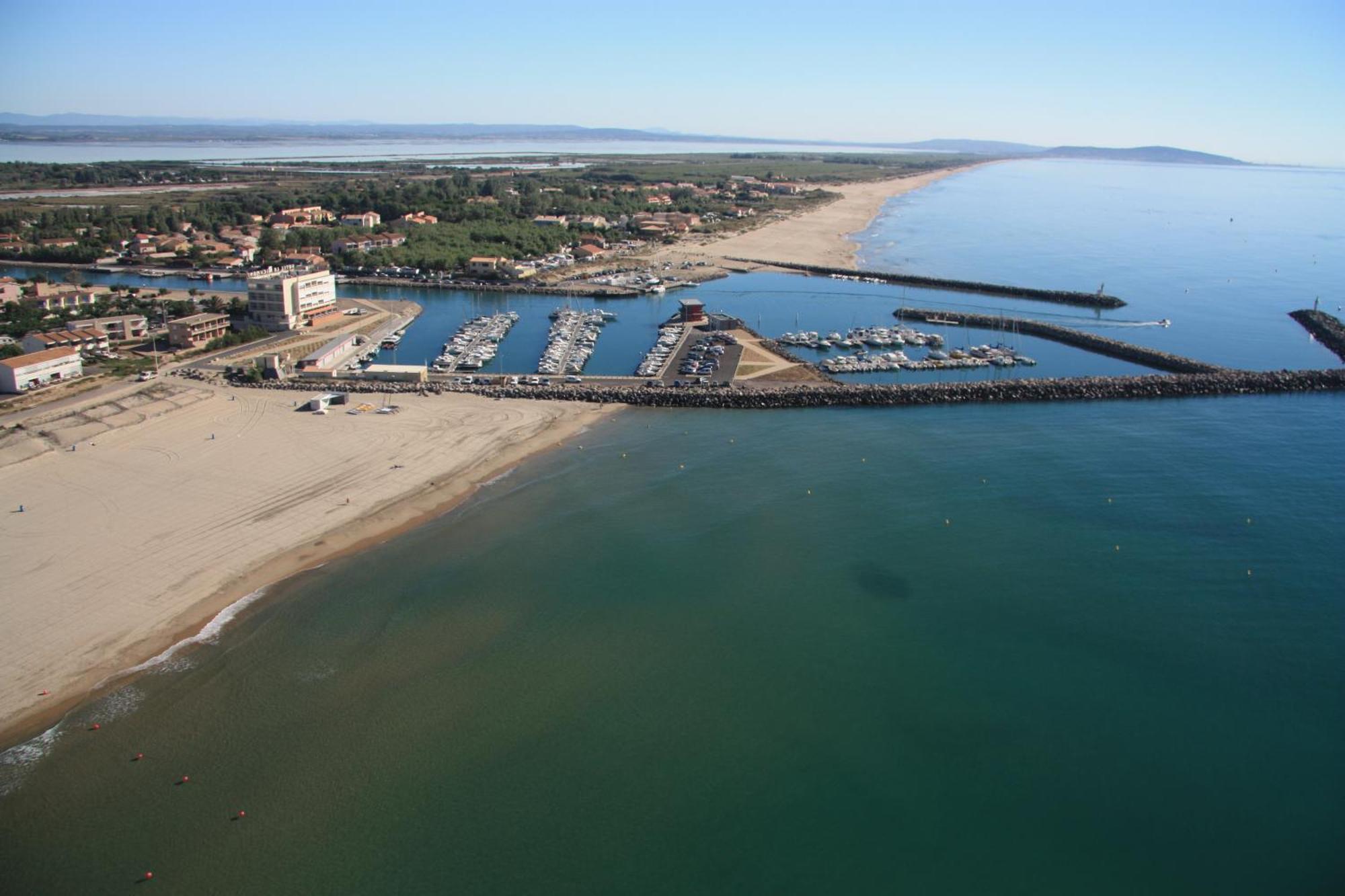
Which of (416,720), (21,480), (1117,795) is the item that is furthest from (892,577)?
(21,480)

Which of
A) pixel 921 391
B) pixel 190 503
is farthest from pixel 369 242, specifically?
pixel 921 391

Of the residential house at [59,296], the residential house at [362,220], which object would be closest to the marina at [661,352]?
the residential house at [59,296]

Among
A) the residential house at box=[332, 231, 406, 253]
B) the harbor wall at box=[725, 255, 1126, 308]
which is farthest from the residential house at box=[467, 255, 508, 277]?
the harbor wall at box=[725, 255, 1126, 308]

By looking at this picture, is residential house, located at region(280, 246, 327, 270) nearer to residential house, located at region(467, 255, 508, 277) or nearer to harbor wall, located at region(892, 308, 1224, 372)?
residential house, located at region(467, 255, 508, 277)

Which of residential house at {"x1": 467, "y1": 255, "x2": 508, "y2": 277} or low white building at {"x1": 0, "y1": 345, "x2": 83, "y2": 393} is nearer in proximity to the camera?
low white building at {"x1": 0, "y1": 345, "x2": 83, "y2": 393}

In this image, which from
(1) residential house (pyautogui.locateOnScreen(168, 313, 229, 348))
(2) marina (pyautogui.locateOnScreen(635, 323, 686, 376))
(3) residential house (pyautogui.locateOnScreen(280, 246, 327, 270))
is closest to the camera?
(2) marina (pyautogui.locateOnScreen(635, 323, 686, 376))

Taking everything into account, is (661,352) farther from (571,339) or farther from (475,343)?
(475,343)

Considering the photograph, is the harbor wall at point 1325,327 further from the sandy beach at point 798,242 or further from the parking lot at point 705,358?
the parking lot at point 705,358
